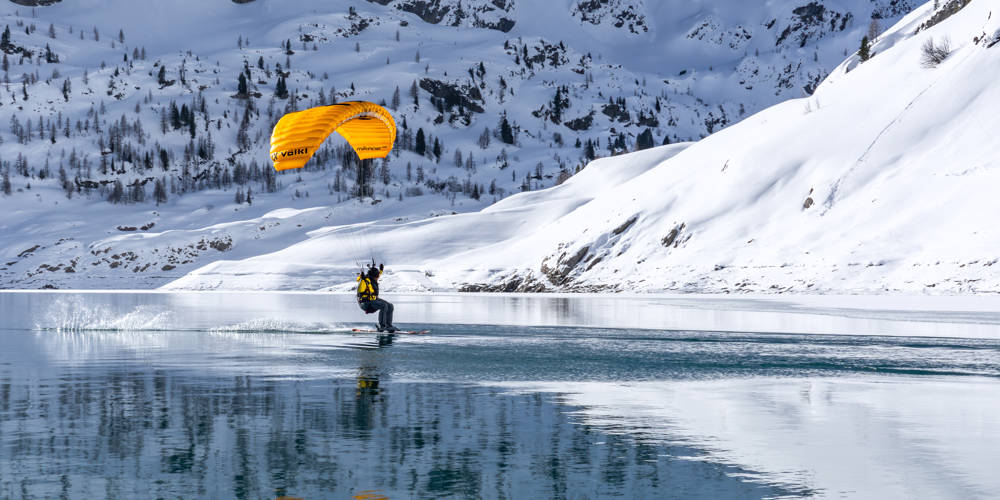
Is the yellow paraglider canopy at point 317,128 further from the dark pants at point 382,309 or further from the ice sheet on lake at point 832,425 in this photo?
the ice sheet on lake at point 832,425

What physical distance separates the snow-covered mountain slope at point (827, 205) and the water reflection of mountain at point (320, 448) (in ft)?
163

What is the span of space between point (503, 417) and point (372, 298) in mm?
18705

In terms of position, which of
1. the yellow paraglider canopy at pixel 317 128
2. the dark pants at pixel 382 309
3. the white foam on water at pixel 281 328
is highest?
the yellow paraglider canopy at pixel 317 128

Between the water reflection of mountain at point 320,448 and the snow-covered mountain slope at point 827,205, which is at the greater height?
the snow-covered mountain slope at point 827,205

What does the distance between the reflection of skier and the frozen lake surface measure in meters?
2.10

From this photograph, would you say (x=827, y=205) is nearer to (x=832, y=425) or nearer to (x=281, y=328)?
(x=281, y=328)

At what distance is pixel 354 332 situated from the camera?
1364 inches

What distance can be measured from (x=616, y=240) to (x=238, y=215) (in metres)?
118

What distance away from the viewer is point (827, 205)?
250ft

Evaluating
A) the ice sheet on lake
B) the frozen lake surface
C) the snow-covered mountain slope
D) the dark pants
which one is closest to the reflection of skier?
the dark pants

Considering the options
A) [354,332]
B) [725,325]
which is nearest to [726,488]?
[354,332]

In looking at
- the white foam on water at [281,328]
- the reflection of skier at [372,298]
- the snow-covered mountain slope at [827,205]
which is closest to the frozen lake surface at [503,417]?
the reflection of skier at [372,298]

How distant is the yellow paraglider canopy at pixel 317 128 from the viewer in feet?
126

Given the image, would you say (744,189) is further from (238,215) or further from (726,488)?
(238,215)
